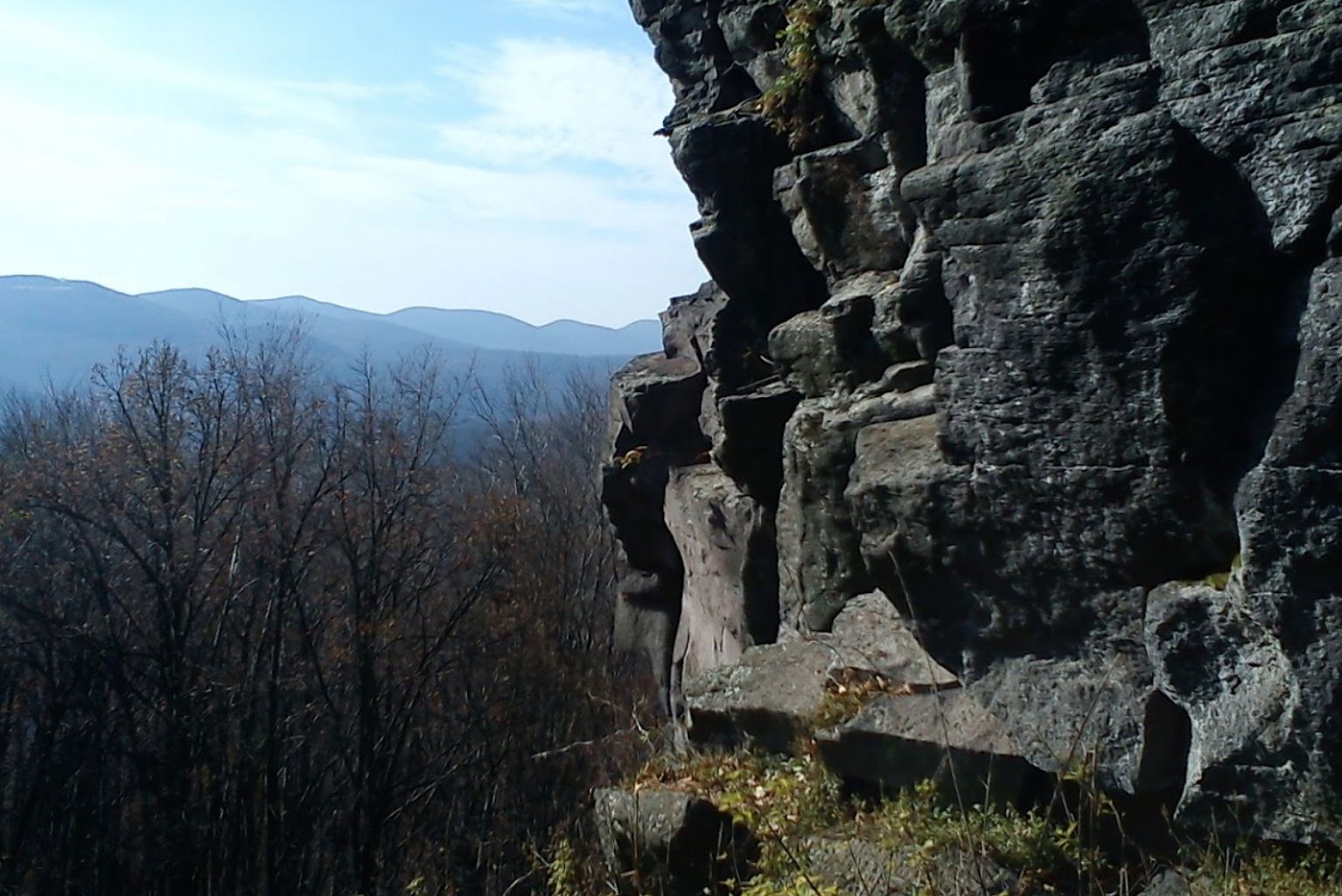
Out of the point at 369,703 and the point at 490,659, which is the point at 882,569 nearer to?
the point at 369,703

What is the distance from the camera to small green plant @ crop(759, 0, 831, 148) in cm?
843

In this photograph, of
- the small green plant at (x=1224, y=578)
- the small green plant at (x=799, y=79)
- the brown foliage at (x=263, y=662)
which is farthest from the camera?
the brown foliage at (x=263, y=662)

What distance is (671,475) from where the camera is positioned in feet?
47.0

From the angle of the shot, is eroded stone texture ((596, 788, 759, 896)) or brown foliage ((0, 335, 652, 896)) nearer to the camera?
eroded stone texture ((596, 788, 759, 896))

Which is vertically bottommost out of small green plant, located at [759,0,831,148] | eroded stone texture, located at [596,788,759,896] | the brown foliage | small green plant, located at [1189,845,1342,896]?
the brown foliage

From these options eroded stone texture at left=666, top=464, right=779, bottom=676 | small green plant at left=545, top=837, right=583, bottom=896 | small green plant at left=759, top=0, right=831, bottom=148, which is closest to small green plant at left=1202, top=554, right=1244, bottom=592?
small green plant at left=545, top=837, right=583, bottom=896

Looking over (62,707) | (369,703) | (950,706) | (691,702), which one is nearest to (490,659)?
(369,703)

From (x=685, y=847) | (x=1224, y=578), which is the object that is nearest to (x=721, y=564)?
(x=685, y=847)

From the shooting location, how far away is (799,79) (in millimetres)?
9016

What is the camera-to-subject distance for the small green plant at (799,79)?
8430mm

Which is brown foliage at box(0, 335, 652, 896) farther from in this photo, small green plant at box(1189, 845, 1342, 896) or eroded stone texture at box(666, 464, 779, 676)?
small green plant at box(1189, 845, 1342, 896)

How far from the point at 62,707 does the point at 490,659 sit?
822 cm

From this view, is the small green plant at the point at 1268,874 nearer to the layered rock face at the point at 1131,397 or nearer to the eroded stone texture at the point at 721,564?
the layered rock face at the point at 1131,397

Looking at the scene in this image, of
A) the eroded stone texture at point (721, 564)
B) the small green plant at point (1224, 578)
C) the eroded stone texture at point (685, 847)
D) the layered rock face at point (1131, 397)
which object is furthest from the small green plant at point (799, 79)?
the eroded stone texture at point (685, 847)
